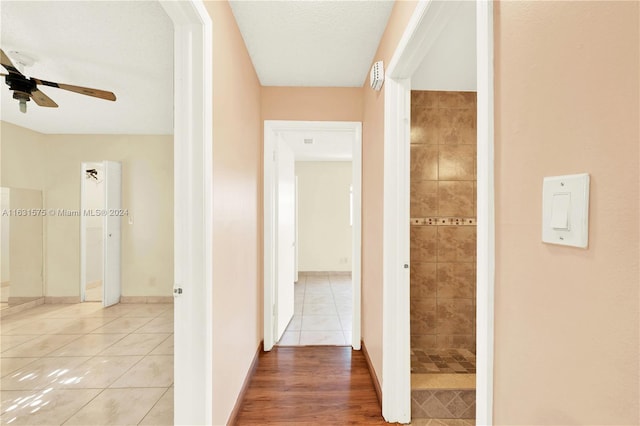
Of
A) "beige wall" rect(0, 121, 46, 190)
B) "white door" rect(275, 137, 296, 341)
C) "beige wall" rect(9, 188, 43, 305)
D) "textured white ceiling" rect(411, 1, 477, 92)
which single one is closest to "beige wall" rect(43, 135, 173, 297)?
"beige wall" rect(9, 188, 43, 305)

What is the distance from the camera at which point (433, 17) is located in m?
1.19

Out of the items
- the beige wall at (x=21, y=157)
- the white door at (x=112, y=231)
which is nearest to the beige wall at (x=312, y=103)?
the white door at (x=112, y=231)

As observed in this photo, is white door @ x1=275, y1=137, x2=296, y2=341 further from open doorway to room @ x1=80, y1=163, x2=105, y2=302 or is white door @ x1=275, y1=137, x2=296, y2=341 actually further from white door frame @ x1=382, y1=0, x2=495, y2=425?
open doorway to room @ x1=80, y1=163, x2=105, y2=302

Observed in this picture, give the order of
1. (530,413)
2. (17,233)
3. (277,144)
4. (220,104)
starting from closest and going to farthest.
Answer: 1. (530,413)
2. (220,104)
3. (277,144)
4. (17,233)

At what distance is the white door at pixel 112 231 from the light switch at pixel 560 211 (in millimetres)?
5082

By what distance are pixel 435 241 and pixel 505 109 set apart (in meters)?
2.09

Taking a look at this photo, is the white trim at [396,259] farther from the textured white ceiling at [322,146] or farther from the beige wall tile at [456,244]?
the textured white ceiling at [322,146]

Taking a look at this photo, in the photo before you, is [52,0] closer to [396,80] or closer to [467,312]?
[396,80]

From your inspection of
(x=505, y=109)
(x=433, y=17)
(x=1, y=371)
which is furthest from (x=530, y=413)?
(x=1, y=371)

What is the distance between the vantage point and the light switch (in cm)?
51

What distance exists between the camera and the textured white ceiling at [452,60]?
1.72 m

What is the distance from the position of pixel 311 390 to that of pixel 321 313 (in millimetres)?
1688

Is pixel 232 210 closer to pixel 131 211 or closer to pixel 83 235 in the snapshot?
pixel 131 211

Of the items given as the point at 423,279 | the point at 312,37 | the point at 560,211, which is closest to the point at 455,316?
the point at 423,279
